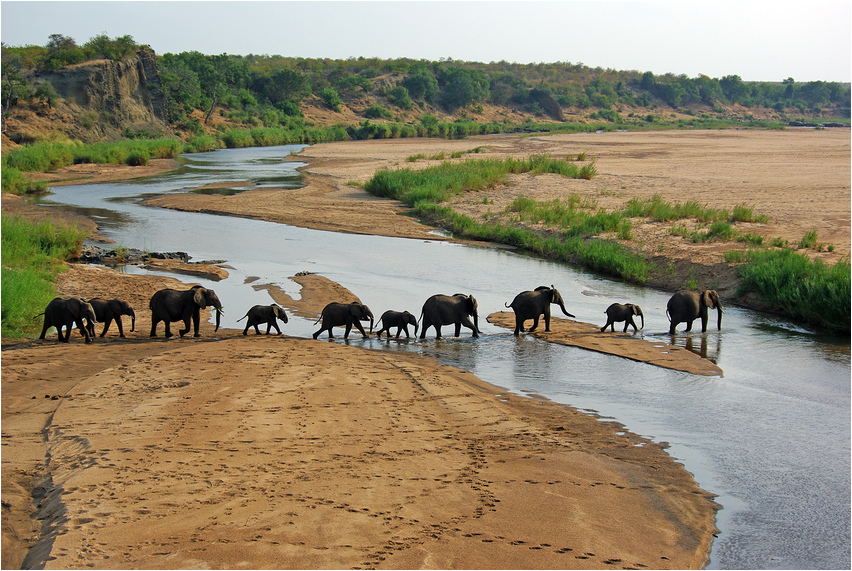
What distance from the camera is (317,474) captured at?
5.63 m

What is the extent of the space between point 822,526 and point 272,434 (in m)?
4.79

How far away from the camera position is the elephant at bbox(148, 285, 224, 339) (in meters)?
10.8

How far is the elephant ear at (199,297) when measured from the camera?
10.8 metres

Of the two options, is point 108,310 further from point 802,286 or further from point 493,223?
point 493,223

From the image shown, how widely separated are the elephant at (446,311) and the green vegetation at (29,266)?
20.3 ft

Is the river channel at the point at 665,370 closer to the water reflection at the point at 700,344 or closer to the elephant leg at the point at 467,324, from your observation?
the water reflection at the point at 700,344

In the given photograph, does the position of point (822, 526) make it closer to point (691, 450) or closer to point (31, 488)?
point (691, 450)

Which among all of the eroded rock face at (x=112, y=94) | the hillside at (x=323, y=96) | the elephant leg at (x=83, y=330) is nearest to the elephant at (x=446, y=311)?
the elephant leg at (x=83, y=330)

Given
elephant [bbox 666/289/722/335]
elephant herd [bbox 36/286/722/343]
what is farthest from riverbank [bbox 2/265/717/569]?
elephant [bbox 666/289/722/335]

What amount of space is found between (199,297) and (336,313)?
7.11 ft

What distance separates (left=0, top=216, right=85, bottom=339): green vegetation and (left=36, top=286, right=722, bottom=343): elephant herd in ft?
1.80

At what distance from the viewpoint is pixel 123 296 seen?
1327 centimetres

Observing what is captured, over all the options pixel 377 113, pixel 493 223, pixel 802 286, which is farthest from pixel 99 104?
pixel 802 286

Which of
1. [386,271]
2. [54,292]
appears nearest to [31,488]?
[54,292]
